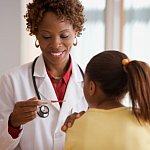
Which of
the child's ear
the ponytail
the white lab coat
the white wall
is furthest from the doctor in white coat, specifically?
the white wall

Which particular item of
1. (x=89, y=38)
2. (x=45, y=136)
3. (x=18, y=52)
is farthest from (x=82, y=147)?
(x=89, y=38)

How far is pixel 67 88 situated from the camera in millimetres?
1585

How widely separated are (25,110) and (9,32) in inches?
50.5

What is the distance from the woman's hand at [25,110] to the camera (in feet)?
4.28

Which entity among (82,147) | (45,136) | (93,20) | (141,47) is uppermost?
(93,20)

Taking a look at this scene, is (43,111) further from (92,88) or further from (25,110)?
(92,88)

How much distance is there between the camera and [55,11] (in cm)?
155

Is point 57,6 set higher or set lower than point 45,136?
higher

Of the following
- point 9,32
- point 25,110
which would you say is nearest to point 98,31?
point 9,32

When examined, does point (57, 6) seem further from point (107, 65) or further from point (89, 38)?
point (89, 38)

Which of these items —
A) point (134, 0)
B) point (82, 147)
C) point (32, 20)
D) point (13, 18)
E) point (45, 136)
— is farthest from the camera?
point (134, 0)

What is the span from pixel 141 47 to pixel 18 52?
935 mm

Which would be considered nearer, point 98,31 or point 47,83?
point 47,83

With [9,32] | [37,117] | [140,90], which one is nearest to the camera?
[140,90]
